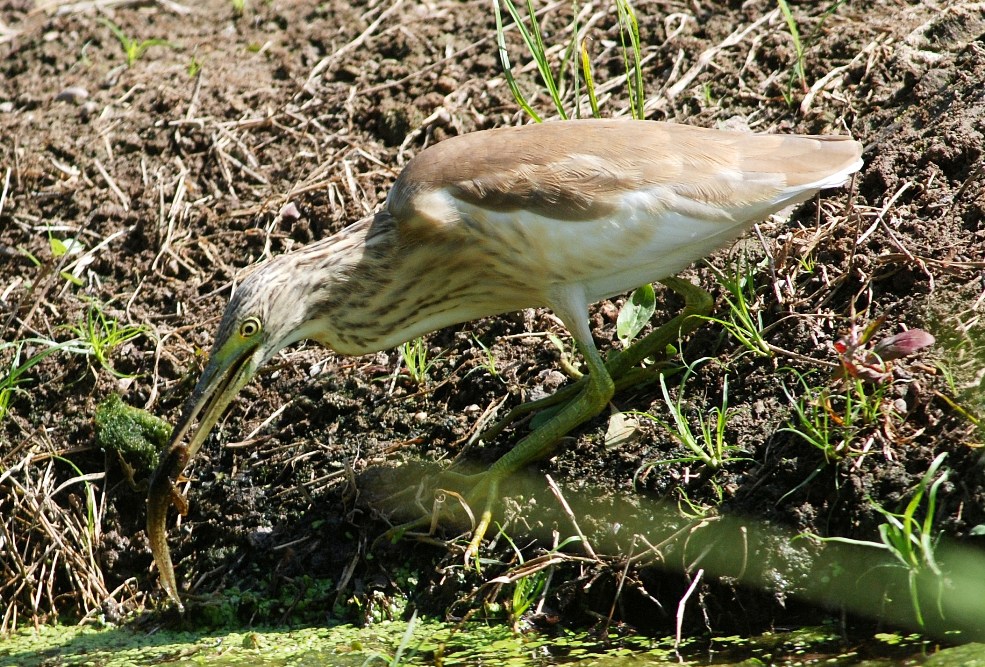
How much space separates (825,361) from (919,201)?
3.26ft

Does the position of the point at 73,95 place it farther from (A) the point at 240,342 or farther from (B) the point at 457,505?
(B) the point at 457,505

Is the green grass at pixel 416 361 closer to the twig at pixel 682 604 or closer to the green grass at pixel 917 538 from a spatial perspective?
the twig at pixel 682 604

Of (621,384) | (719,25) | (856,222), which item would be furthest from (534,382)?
(719,25)

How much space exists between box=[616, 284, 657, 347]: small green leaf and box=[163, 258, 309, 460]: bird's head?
51.7 inches

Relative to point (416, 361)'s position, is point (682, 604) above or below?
below

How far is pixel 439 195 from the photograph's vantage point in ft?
13.1

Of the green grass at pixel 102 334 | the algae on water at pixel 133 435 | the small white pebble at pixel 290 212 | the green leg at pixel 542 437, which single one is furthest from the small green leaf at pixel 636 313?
the green grass at pixel 102 334

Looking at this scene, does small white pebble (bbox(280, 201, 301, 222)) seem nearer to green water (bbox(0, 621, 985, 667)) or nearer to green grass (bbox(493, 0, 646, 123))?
green grass (bbox(493, 0, 646, 123))

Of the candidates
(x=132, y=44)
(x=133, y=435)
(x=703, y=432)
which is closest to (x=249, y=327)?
(x=133, y=435)

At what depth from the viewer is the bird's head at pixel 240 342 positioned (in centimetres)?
394

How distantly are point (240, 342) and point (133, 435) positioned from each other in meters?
0.85

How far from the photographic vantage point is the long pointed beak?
3900 millimetres

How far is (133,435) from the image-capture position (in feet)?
14.7

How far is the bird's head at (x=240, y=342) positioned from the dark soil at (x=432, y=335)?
511 millimetres
